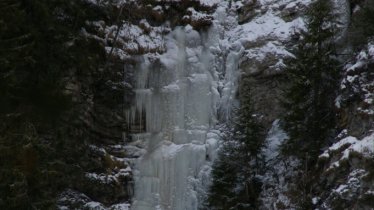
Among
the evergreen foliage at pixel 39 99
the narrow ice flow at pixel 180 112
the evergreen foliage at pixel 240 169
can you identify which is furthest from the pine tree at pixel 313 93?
the evergreen foliage at pixel 39 99

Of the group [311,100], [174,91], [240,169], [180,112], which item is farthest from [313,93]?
[174,91]

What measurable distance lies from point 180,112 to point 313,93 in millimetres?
4594

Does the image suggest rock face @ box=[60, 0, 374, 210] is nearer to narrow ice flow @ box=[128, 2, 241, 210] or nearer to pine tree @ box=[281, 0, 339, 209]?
narrow ice flow @ box=[128, 2, 241, 210]

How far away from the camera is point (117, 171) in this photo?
711 inches

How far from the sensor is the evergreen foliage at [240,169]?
16234 millimetres

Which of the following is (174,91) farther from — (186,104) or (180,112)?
(180,112)

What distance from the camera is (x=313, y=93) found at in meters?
16.1

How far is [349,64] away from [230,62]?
14.3 ft

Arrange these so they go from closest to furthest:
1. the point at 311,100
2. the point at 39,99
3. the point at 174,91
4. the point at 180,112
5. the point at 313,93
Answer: the point at 39,99 < the point at 311,100 < the point at 313,93 < the point at 180,112 < the point at 174,91

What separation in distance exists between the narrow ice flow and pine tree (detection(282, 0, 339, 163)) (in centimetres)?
302

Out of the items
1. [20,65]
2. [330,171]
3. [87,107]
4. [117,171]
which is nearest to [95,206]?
[117,171]

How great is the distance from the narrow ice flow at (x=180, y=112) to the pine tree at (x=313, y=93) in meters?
3.02

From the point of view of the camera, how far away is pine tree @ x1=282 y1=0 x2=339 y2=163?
15.7 m

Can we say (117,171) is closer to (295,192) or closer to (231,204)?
(231,204)
